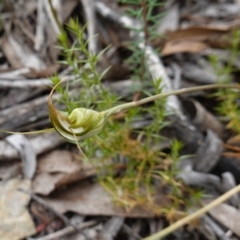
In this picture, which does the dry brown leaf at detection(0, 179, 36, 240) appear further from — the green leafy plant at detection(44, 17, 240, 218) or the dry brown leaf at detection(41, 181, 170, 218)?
the green leafy plant at detection(44, 17, 240, 218)

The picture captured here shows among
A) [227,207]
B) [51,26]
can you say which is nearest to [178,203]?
[227,207]

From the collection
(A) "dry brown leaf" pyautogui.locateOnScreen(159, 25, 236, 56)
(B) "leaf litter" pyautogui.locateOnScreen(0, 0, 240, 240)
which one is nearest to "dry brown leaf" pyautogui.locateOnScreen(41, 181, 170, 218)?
(B) "leaf litter" pyautogui.locateOnScreen(0, 0, 240, 240)

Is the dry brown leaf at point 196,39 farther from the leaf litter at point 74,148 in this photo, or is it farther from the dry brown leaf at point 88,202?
the dry brown leaf at point 88,202

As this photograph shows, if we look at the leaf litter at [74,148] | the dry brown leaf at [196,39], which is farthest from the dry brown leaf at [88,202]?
the dry brown leaf at [196,39]

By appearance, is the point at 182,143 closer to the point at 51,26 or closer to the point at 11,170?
the point at 11,170

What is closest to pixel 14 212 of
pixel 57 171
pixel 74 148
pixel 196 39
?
pixel 57 171

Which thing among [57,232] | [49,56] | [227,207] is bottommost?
[227,207]

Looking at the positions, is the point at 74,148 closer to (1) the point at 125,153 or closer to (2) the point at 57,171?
(2) the point at 57,171
